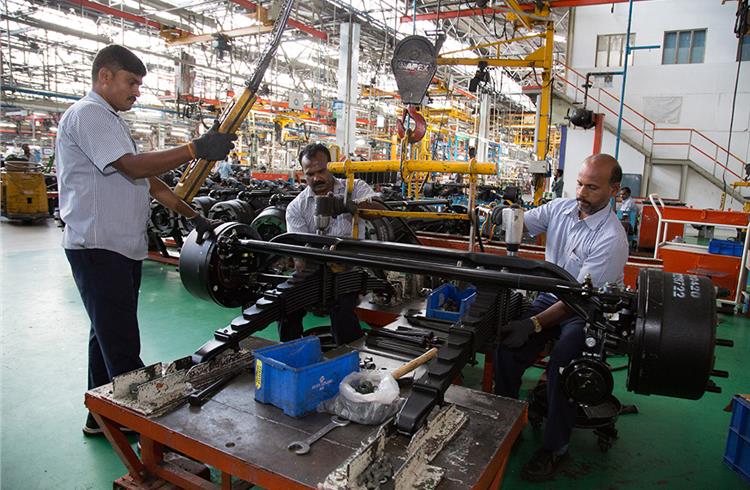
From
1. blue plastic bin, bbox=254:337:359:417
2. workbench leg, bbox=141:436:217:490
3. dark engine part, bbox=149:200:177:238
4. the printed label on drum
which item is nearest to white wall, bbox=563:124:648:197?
dark engine part, bbox=149:200:177:238

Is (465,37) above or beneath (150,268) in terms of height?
above

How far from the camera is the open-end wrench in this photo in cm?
146

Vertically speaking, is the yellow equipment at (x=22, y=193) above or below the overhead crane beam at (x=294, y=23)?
below

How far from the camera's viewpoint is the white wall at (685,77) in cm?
1238

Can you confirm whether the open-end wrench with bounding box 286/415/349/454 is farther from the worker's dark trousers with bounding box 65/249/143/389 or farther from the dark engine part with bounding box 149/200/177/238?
the dark engine part with bounding box 149/200/177/238

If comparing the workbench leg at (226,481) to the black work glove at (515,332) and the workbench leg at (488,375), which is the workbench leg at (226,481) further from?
the workbench leg at (488,375)

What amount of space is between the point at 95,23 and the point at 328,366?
11105mm

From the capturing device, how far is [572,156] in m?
13.3

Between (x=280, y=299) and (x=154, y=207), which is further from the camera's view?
(x=154, y=207)

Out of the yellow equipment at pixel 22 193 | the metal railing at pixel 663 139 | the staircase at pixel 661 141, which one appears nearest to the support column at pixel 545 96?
the staircase at pixel 661 141

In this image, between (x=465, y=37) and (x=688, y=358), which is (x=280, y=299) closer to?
(x=688, y=358)

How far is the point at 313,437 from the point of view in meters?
1.53

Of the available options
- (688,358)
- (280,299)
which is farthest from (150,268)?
(688,358)

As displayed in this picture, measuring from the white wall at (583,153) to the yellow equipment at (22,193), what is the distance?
12.4 m
